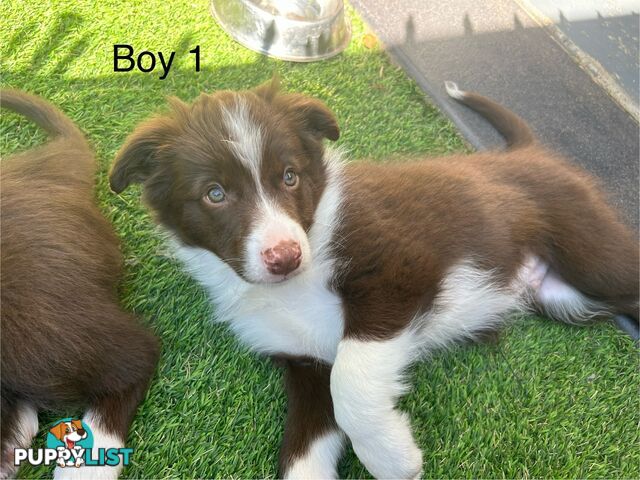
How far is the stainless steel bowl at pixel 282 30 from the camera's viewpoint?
3938 millimetres

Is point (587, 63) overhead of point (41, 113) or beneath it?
overhead

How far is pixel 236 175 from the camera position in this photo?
225 centimetres

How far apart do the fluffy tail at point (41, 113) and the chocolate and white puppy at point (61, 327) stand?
→ 46 cm

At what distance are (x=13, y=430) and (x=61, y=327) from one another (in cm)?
43

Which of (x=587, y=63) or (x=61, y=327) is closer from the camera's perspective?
(x=61, y=327)

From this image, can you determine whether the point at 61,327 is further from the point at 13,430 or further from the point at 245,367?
the point at 245,367

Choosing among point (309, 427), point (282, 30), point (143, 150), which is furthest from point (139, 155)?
point (282, 30)

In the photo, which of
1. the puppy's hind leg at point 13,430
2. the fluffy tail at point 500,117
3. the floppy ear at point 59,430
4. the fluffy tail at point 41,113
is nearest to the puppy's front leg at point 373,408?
the floppy ear at point 59,430

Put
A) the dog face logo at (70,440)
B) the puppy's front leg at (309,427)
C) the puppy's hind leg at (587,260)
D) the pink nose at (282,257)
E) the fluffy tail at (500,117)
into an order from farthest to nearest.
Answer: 1. the fluffy tail at (500,117)
2. the puppy's hind leg at (587,260)
3. the puppy's front leg at (309,427)
4. the dog face logo at (70,440)
5. the pink nose at (282,257)

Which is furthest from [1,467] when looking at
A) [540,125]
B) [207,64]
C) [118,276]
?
[540,125]

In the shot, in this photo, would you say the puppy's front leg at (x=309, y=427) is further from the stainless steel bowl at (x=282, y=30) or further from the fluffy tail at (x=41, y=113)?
the stainless steel bowl at (x=282, y=30)

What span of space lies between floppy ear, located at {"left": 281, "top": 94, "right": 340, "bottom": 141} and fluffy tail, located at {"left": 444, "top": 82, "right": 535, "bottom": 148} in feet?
4.39

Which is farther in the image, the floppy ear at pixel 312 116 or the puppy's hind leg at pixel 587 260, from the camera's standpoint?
the puppy's hind leg at pixel 587 260

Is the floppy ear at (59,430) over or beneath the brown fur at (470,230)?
beneath
